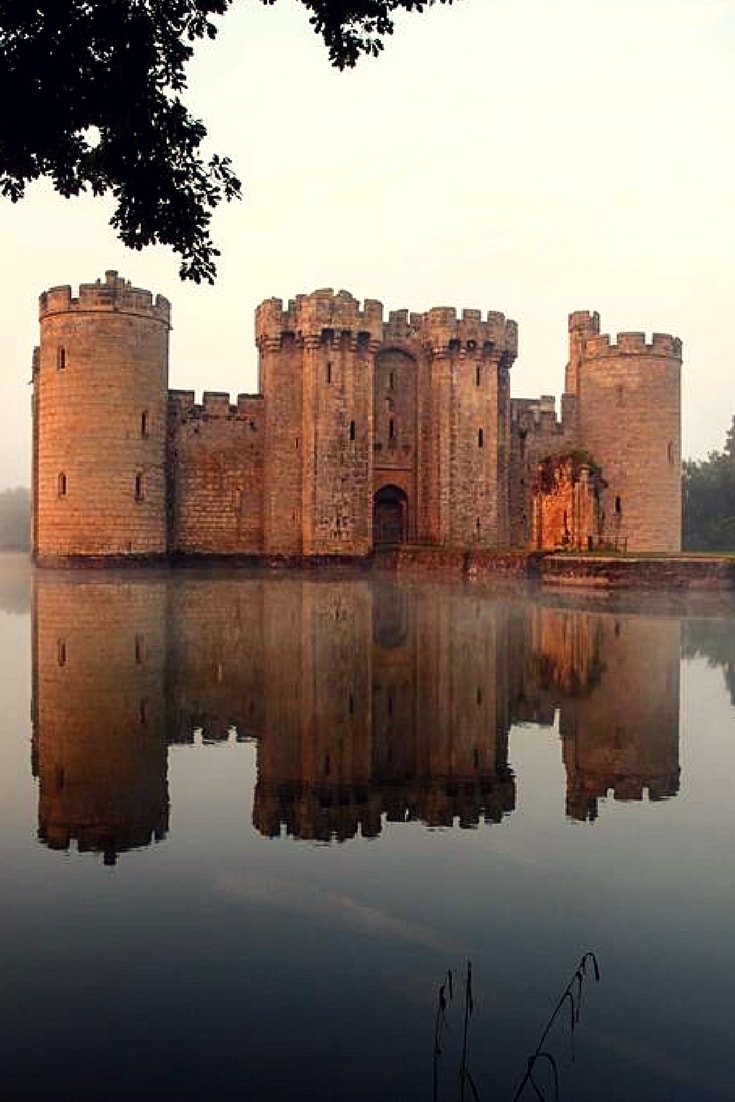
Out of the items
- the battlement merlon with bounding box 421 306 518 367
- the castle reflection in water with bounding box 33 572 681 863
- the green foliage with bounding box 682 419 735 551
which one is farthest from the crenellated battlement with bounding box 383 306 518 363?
the castle reflection in water with bounding box 33 572 681 863

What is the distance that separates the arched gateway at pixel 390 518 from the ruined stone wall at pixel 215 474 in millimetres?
4067

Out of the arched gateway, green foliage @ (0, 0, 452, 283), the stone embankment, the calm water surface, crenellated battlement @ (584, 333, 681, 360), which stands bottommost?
the calm water surface

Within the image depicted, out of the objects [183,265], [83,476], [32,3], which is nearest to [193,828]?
[183,265]

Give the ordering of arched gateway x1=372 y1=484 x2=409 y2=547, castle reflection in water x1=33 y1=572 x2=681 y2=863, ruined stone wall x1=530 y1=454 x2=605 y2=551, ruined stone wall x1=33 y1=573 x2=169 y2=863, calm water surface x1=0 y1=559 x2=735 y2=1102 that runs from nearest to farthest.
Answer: calm water surface x1=0 y1=559 x2=735 y2=1102 < ruined stone wall x1=33 y1=573 x2=169 y2=863 < castle reflection in water x1=33 y1=572 x2=681 y2=863 < ruined stone wall x1=530 y1=454 x2=605 y2=551 < arched gateway x1=372 y1=484 x2=409 y2=547

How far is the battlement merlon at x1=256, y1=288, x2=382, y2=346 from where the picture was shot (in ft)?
106

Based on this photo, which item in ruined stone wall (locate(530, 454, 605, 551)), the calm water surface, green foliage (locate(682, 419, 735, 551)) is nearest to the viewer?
the calm water surface

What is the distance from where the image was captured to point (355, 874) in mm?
4586

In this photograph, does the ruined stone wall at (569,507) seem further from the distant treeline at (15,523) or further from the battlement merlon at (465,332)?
the distant treeline at (15,523)

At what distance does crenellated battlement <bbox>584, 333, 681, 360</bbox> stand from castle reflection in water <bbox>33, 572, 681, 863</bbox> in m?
21.2

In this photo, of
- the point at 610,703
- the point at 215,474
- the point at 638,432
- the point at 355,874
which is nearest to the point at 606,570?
the point at 638,432

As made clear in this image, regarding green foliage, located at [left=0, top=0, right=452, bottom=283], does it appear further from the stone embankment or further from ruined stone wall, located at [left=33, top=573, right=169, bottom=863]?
the stone embankment

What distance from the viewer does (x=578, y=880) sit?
179 inches

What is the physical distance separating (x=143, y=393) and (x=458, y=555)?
10242mm

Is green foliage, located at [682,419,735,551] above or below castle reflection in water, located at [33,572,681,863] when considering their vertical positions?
above
